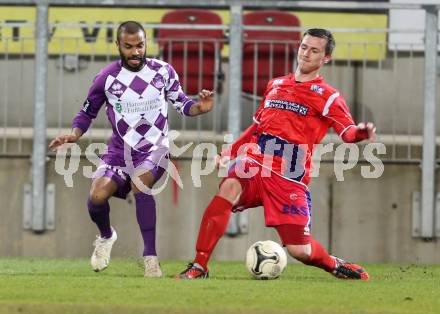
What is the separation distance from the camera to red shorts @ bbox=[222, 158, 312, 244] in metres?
9.59

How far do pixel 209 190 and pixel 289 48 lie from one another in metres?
1.60

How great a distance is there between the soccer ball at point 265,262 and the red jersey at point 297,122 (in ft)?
1.77

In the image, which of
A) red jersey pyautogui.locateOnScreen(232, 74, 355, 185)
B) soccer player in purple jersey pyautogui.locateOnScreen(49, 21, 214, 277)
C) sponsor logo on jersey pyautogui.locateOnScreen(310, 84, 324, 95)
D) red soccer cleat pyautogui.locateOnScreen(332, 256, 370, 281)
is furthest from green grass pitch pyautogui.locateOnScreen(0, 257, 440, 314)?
sponsor logo on jersey pyautogui.locateOnScreen(310, 84, 324, 95)

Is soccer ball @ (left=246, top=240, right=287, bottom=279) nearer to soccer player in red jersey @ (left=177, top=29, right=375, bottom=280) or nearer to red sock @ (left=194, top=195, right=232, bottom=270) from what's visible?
soccer player in red jersey @ (left=177, top=29, right=375, bottom=280)

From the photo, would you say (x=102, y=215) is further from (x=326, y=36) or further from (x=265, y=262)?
(x=326, y=36)

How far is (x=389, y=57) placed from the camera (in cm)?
1335

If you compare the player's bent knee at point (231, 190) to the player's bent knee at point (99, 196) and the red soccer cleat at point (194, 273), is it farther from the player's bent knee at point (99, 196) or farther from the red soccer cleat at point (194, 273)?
the player's bent knee at point (99, 196)

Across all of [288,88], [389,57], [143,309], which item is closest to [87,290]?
[143,309]

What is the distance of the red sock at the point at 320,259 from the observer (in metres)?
9.59

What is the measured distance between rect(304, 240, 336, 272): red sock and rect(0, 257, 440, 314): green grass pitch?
0.12m

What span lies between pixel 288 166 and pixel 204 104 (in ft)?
2.57

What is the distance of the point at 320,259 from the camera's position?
31.5ft

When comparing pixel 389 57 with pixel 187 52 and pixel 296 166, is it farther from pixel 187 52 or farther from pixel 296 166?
pixel 296 166

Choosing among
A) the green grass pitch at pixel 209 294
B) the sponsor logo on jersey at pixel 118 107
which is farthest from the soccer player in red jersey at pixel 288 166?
the sponsor logo on jersey at pixel 118 107
